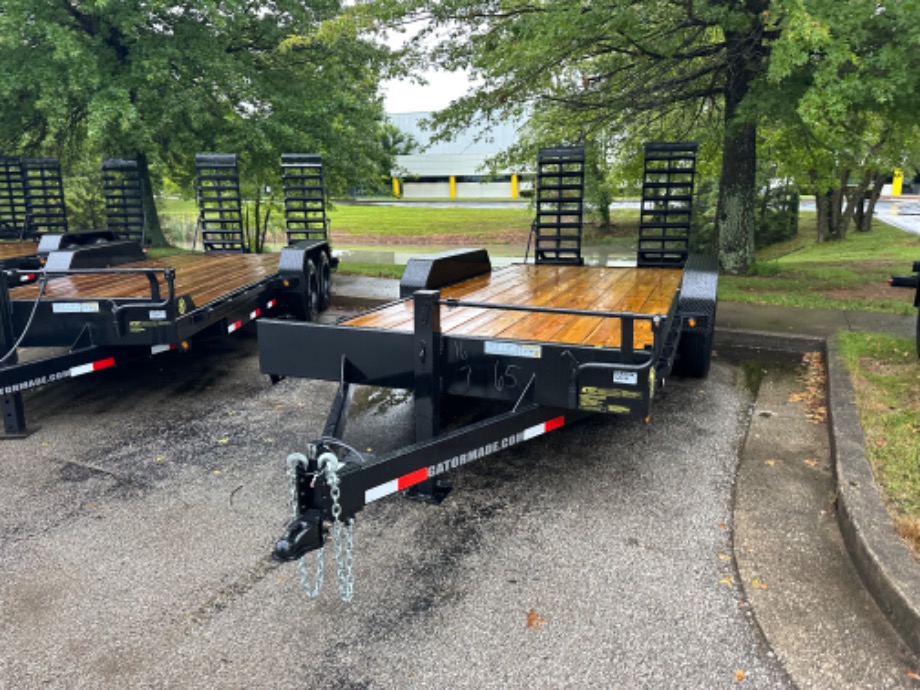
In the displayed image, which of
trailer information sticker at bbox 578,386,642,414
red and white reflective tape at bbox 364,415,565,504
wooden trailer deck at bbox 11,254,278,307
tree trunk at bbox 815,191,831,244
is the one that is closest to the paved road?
red and white reflective tape at bbox 364,415,565,504

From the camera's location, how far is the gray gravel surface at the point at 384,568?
2697 mm

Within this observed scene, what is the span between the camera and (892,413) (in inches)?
194

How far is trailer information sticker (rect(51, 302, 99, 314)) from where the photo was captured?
506cm

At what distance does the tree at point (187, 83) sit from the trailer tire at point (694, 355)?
743 cm

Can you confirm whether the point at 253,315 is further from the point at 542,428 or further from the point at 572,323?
the point at 542,428

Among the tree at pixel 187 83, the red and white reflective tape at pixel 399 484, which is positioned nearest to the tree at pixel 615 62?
the tree at pixel 187 83

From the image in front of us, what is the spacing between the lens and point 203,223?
963 cm

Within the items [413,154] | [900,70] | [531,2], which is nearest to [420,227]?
[531,2]

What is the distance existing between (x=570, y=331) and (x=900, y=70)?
16.7ft

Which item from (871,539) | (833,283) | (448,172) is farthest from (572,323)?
(448,172)

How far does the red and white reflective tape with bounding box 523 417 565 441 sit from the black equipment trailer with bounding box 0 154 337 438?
105 inches

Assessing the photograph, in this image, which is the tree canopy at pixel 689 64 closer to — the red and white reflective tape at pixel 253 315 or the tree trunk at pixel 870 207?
the red and white reflective tape at pixel 253 315

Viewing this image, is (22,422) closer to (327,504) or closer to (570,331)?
(327,504)

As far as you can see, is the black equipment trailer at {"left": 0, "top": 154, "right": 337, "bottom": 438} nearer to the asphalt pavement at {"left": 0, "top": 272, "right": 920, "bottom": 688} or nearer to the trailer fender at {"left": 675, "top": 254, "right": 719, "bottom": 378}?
the asphalt pavement at {"left": 0, "top": 272, "right": 920, "bottom": 688}
